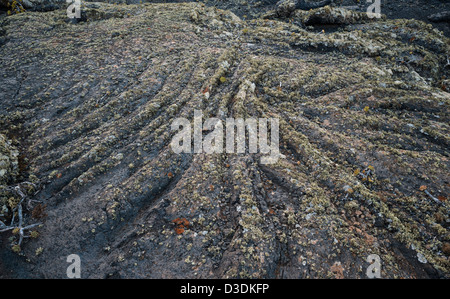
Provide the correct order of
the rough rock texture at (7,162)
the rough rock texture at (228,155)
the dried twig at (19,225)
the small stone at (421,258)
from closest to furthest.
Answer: the small stone at (421,258), the rough rock texture at (228,155), the dried twig at (19,225), the rough rock texture at (7,162)

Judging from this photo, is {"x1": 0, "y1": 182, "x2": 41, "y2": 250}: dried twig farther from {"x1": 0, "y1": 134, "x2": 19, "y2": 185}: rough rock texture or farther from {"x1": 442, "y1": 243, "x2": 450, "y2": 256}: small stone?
{"x1": 442, "y1": 243, "x2": 450, "y2": 256}: small stone

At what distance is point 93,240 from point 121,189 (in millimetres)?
1473

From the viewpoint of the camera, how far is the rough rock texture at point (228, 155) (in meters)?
5.71

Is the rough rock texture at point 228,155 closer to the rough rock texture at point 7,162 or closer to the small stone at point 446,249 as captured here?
the small stone at point 446,249

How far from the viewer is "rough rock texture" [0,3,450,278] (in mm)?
5707

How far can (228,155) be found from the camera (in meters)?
7.77

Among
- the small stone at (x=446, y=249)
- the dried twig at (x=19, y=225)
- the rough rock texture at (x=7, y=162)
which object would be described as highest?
the rough rock texture at (x=7, y=162)

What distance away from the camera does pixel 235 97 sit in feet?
31.3

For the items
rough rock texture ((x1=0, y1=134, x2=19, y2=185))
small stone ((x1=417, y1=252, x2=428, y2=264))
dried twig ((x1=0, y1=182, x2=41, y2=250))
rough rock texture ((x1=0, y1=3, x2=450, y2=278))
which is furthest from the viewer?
rough rock texture ((x1=0, y1=134, x2=19, y2=185))

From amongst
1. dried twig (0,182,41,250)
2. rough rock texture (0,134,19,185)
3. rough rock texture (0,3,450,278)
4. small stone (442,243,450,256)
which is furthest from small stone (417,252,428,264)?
rough rock texture (0,134,19,185)

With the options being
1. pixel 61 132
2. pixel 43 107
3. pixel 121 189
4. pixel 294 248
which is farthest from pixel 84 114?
pixel 294 248

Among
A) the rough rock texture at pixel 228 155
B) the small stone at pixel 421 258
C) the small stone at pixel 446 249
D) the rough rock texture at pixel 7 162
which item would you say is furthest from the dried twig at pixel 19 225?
the small stone at pixel 446 249

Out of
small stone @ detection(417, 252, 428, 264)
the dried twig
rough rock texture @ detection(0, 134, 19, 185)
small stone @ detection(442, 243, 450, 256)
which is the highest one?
rough rock texture @ detection(0, 134, 19, 185)
